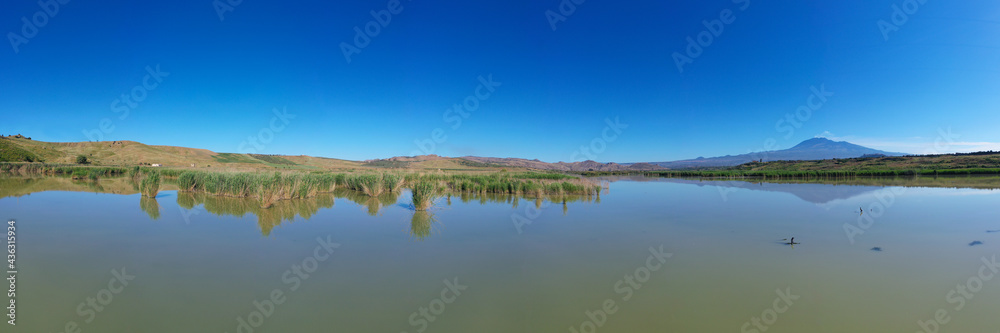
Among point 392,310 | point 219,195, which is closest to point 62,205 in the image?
point 219,195

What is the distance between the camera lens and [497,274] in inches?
190

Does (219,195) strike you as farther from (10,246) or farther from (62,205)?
(10,246)

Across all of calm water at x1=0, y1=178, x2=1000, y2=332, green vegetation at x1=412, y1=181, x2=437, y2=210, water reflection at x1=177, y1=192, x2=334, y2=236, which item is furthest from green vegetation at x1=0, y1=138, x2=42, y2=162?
green vegetation at x1=412, y1=181, x2=437, y2=210

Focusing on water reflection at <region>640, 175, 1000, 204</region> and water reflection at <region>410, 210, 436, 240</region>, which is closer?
water reflection at <region>410, 210, 436, 240</region>

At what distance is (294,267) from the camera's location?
495cm

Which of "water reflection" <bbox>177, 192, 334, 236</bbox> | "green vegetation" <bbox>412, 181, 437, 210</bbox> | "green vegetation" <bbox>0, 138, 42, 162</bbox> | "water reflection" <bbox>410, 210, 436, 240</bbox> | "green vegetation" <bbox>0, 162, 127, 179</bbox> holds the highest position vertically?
"green vegetation" <bbox>0, 138, 42, 162</bbox>

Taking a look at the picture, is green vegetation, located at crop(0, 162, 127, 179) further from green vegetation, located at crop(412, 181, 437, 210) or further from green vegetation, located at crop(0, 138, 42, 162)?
green vegetation, located at crop(412, 181, 437, 210)

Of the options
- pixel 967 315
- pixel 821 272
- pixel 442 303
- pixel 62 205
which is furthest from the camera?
pixel 62 205

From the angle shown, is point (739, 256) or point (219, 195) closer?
point (739, 256)

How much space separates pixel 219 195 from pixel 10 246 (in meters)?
8.50

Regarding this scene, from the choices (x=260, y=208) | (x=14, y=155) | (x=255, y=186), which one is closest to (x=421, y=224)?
(x=260, y=208)

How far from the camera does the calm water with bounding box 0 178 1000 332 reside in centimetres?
345

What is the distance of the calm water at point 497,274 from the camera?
136 inches

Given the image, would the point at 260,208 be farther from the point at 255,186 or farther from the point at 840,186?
the point at 840,186
